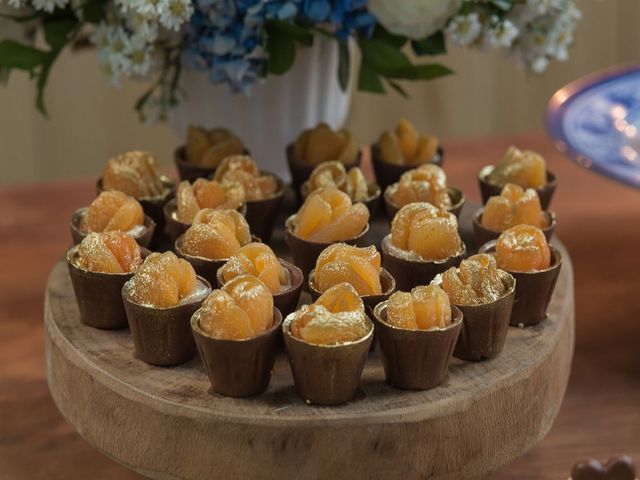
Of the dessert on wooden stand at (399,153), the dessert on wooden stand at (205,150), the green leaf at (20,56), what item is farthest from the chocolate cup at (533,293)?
the green leaf at (20,56)

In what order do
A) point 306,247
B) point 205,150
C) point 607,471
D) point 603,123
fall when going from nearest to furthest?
point 607,471
point 306,247
point 205,150
point 603,123

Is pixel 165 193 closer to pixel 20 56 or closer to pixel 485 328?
pixel 20 56

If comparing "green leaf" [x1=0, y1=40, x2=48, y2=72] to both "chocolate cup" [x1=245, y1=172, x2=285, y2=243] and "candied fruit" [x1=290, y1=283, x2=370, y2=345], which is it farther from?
"candied fruit" [x1=290, y1=283, x2=370, y2=345]

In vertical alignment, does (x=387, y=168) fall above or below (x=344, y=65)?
below

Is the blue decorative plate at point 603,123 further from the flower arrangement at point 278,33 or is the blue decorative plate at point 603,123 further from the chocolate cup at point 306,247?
the chocolate cup at point 306,247

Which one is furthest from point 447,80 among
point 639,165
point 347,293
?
point 347,293

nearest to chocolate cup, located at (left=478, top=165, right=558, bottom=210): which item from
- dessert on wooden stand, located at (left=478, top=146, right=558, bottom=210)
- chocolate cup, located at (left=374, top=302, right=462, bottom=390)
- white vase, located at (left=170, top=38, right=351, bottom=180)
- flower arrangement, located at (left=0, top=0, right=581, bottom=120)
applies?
dessert on wooden stand, located at (left=478, top=146, right=558, bottom=210)

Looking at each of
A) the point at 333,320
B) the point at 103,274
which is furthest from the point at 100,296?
the point at 333,320
